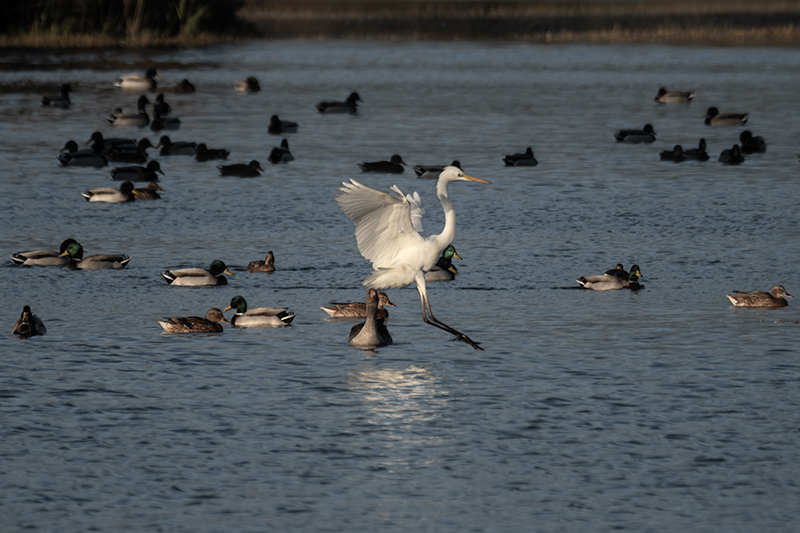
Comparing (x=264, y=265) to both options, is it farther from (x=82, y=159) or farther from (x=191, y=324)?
(x=82, y=159)

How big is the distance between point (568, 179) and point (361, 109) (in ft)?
65.5

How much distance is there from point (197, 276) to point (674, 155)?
19.5 meters

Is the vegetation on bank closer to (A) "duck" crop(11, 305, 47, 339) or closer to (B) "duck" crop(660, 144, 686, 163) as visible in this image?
(B) "duck" crop(660, 144, 686, 163)

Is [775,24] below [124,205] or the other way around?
the other way around

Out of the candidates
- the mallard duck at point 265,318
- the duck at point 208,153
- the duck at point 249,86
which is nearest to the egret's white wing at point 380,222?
the mallard duck at point 265,318

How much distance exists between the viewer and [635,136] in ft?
128

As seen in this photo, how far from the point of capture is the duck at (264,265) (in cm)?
1992

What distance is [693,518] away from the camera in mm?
10102

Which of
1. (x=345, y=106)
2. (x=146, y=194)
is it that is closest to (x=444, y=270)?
(x=146, y=194)

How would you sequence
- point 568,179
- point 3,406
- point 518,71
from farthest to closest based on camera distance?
point 518,71
point 568,179
point 3,406

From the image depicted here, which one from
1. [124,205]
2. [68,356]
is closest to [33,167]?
[124,205]

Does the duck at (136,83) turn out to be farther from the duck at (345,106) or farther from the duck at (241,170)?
the duck at (241,170)

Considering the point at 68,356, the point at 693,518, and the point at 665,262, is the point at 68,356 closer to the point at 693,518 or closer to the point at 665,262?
the point at 693,518

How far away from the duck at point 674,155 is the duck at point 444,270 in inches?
634
